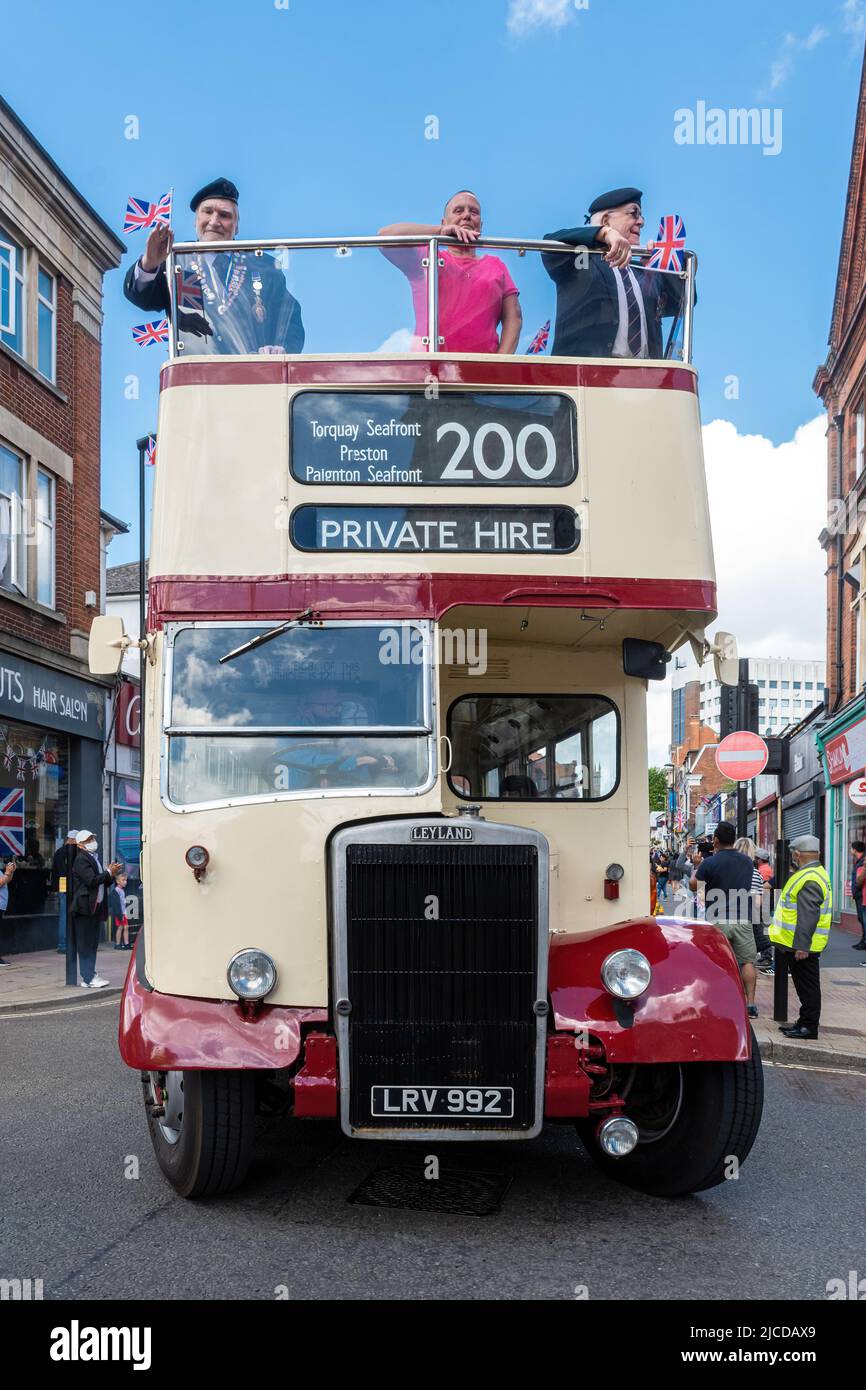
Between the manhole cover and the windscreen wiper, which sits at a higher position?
the windscreen wiper

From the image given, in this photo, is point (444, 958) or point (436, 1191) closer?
point (444, 958)

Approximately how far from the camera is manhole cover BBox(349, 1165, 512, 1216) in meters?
5.23

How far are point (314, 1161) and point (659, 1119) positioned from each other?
1.69 m

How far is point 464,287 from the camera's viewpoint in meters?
6.31

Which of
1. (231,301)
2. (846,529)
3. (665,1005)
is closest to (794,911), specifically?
(665,1005)

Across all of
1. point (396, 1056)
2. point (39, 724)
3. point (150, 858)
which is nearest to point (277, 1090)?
point (396, 1056)

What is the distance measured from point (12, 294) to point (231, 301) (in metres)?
14.3

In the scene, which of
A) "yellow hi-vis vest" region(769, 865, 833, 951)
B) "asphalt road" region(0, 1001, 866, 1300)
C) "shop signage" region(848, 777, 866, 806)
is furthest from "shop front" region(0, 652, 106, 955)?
"shop signage" region(848, 777, 866, 806)

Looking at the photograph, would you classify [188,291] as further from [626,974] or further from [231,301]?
[626,974]

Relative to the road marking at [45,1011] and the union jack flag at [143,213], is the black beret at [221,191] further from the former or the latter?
the road marking at [45,1011]

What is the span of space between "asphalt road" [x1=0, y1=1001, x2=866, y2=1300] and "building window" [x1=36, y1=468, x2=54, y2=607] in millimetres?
13798

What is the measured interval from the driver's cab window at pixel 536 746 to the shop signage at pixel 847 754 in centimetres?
1965

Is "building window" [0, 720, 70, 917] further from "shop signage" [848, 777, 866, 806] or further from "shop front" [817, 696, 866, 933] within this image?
"shop front" [817, 696, 866, 933]
